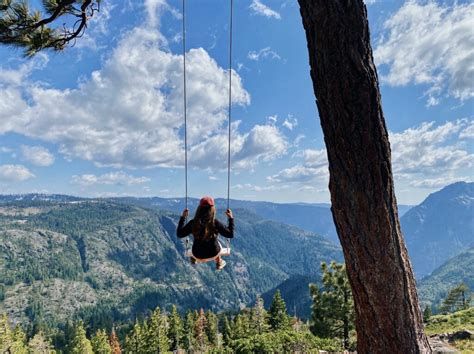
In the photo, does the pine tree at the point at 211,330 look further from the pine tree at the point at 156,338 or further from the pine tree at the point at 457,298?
the pine tree at the point at 457,298

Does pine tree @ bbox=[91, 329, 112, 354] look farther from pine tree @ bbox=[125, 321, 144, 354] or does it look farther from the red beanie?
the red beanie

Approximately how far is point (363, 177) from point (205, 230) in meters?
4.04

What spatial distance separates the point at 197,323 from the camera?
7069 centimetres

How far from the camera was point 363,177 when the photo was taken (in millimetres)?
2916

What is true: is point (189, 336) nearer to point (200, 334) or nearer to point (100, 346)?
point (200, 334)

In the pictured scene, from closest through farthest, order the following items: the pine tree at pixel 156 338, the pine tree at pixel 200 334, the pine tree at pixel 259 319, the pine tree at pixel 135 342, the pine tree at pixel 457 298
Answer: the pine tree at pixel 259 319 → the pine tree at pixel 156 338 → the pine tree at pixel 135 342 → the pine tree at pixel 200 334 → the pine tree at pixel 457 298

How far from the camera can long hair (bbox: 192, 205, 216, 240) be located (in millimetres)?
6418

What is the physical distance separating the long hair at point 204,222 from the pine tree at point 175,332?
6383 centimetres

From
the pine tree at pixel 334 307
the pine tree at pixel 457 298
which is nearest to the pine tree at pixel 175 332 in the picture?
the pine tree at pixel 334 307

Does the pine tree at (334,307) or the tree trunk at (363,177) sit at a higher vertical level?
the tree trunk at (363,177)

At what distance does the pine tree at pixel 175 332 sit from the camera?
2603 inches

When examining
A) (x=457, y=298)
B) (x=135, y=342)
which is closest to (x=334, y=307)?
(x=135, y=342)

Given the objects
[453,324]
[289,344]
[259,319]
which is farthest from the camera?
[259,319]

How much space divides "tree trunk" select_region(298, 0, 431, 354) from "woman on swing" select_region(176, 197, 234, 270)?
3.66 m
